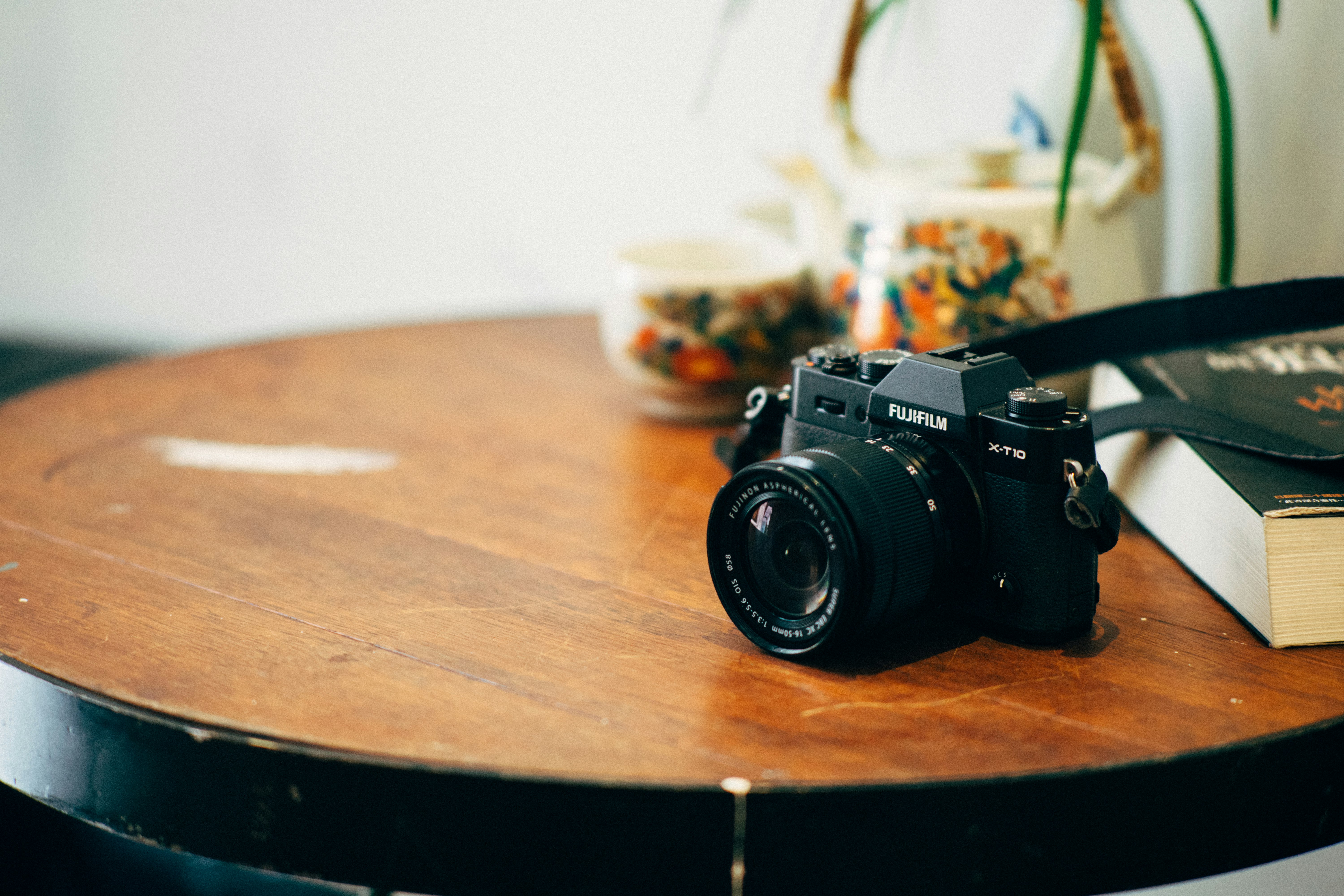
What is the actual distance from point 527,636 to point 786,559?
0.11 m

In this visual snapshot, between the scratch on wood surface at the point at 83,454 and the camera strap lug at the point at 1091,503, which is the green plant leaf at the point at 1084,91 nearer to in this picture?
the camera strap lug at the point at 1091,503

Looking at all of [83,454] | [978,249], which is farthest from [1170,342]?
[83,454]

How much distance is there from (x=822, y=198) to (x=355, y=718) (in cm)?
51

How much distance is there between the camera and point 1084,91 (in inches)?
23.3

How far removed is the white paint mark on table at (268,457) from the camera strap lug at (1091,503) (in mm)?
399

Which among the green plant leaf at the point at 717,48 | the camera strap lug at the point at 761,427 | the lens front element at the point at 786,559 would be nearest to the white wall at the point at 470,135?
the green plant leaf at the point at 717,48

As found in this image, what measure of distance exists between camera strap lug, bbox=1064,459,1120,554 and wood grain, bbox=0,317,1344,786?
52 mm

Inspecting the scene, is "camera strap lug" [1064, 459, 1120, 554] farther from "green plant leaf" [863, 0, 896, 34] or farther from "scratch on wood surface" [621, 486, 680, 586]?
"green plant leaf" [863, 0, 896, 34]

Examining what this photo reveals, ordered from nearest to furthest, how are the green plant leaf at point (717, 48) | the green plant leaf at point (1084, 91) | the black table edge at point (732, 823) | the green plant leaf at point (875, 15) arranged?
the black table edge at point (732, 823), the green plant leaf at point (1084, 91), the green plant leaf at point (875, 15), the green plant leaf at point (717, 48)

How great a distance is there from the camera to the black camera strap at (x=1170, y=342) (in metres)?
0.48

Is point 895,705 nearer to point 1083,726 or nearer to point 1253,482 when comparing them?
point 1083,726

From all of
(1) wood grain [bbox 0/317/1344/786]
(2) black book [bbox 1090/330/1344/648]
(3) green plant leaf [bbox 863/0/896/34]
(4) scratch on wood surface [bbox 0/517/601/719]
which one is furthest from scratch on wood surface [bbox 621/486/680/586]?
(3) green plant leaf [bbox 863/0/896/34]

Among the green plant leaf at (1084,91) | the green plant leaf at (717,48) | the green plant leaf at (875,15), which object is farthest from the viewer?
the green plant leaf at (717,48)

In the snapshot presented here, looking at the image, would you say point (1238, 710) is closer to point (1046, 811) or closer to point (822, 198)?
point (1046, 811)
